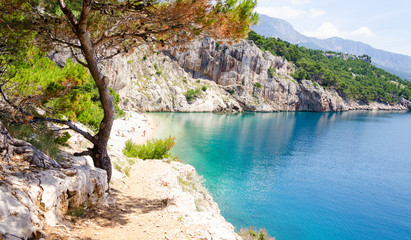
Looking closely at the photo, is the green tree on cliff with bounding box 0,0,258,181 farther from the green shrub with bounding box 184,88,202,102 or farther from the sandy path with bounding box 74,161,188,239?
the green shrub with bounding box 184,88,202,102

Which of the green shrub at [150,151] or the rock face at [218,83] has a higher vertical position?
the rock face at [218,83]

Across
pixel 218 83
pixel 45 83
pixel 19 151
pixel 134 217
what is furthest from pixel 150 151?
pixel 218 83

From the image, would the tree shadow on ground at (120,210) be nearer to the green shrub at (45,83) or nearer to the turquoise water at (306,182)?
the green shrub at (45,83)

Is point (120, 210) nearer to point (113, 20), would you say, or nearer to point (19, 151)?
point (19, 151)

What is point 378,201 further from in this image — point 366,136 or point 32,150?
point 366,136

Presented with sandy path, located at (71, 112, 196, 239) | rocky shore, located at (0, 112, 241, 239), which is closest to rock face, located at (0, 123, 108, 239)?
rocky shore, located at (0, 112, 241, 239)

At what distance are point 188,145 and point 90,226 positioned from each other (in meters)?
26.8

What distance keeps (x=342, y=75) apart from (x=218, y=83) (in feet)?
272

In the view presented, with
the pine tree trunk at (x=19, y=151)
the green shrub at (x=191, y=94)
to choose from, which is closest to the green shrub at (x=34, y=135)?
the pine tree trunk at (x=19, y=151)

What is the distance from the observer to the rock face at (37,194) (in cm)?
329

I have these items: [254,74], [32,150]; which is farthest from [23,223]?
[254,74]

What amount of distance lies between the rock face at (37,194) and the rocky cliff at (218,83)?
4651 cm

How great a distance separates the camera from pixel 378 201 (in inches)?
800

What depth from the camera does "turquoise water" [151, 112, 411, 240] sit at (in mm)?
15969
